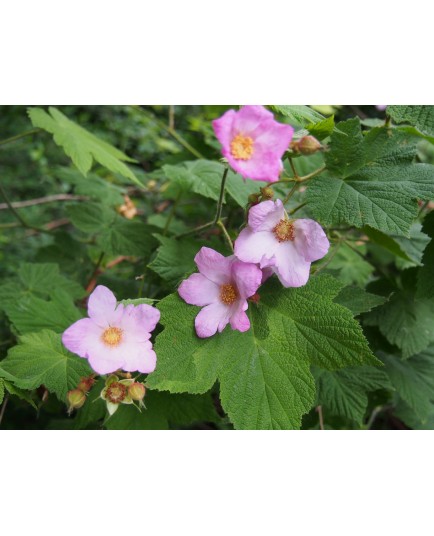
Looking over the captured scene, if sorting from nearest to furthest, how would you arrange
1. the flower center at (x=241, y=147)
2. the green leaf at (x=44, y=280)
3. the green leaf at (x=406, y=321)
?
1. the flower center at (x=241, y=147)
2. the green leaf at (x=406, y=321)
3. the green leaf at (x=44, y=280)

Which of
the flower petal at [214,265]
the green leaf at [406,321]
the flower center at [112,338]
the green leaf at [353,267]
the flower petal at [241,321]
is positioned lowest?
the green leaf at [353,267]

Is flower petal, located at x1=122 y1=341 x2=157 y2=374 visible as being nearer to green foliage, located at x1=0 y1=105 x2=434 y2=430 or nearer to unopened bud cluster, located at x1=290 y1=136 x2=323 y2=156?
green foliage, located at x1=0 y1=105 x2=434 y2=430

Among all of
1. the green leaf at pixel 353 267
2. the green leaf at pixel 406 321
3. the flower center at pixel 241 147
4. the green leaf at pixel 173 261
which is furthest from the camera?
the green leaf at pixel 353 267

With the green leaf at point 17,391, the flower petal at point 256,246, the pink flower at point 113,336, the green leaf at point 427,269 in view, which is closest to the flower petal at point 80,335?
the pink flower at point 113,336

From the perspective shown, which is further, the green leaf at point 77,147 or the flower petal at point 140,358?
the green leaf at point 77,147

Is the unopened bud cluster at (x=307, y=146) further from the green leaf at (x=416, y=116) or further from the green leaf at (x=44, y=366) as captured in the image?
the green leaf at (x=44, y=366)

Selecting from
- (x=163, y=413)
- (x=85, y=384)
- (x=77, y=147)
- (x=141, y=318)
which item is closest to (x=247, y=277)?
(x=141, y=318)

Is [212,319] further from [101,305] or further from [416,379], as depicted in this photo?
[416,379]

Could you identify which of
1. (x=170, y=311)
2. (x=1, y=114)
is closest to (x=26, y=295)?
(x=170, y=311)

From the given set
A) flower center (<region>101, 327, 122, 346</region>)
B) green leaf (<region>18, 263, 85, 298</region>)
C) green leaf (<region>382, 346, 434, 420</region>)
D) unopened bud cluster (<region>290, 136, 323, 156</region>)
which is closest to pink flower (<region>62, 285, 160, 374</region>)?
flower center (<region>101, 327, 122, 346</region>)
